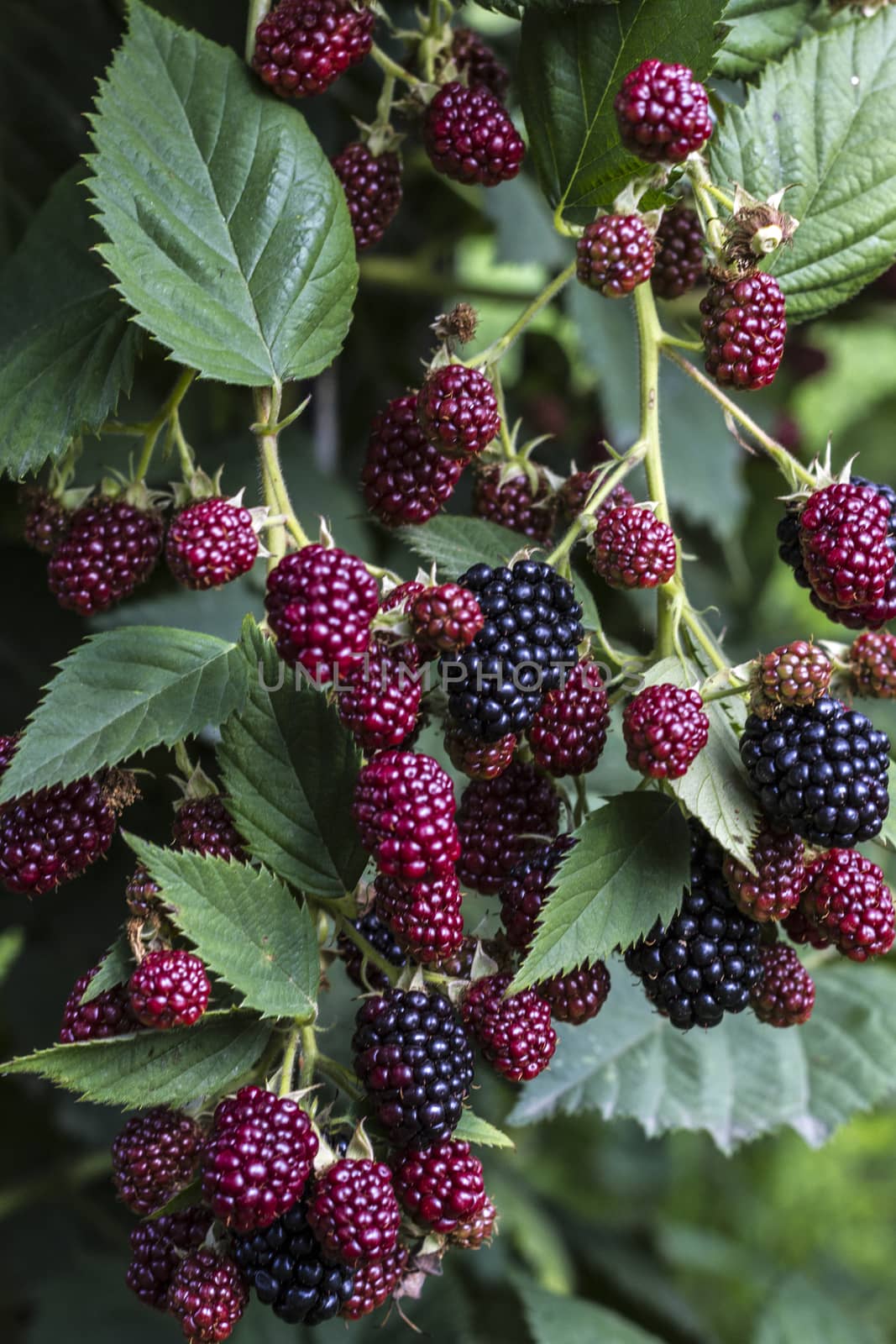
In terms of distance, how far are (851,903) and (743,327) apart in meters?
0.40

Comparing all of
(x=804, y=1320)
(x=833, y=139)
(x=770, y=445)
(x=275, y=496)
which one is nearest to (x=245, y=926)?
(x=275, y=496)

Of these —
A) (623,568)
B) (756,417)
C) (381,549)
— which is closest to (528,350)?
(756,417)

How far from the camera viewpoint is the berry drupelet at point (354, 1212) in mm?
708

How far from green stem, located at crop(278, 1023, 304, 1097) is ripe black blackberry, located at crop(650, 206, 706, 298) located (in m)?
0.65

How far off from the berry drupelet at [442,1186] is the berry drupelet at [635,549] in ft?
1.29

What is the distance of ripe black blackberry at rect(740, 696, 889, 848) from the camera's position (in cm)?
76

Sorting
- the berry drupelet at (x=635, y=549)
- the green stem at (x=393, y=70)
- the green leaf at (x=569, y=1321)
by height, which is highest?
the green stem at (x=393, y=70)

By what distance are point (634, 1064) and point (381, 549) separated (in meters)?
0.71

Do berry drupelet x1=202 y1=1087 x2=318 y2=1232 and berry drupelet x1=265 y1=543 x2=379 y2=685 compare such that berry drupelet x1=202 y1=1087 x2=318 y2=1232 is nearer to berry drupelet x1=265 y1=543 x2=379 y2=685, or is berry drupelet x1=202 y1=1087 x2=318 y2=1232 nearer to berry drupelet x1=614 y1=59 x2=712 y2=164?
berry drupelet x1=265 y1=543 x2=379 y2=685

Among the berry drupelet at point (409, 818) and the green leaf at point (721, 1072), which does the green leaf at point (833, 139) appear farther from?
the green leaf at point (721, 1072)

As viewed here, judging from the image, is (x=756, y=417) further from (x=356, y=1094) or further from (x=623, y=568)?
(x=356, y=1094)

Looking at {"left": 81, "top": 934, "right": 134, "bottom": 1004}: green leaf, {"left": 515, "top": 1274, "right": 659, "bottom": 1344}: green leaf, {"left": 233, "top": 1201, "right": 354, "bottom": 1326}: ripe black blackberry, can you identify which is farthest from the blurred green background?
{"left": 233, "top": 1201, "right": 354, "bottom": 1326}: ripe black blackberry

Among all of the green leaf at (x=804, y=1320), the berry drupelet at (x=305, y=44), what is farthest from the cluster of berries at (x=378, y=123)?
the green leaf at (x=804, y=1320)

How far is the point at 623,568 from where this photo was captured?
835 millimetres
